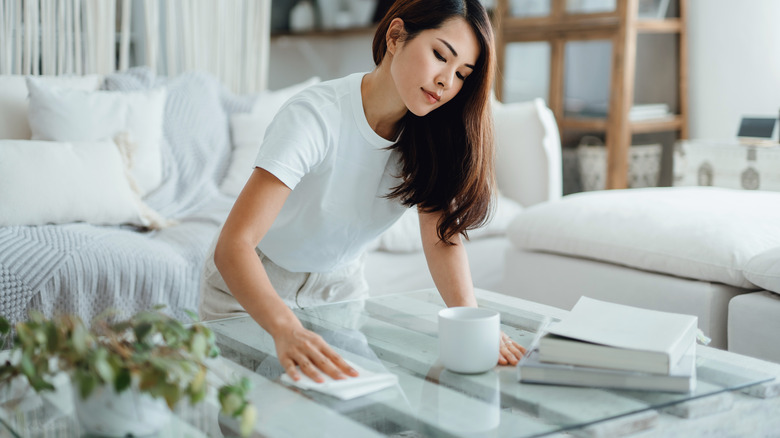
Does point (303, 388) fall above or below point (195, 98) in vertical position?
below

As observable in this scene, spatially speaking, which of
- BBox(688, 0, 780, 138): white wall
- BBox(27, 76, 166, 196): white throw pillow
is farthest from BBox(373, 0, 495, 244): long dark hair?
BBox(688, 0, 780, 138): white wall

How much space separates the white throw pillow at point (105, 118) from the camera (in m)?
2.25

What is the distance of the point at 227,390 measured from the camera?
0.74 meters

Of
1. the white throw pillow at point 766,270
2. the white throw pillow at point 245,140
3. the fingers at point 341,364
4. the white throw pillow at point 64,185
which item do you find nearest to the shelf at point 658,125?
the white throw pillow at point 245,140

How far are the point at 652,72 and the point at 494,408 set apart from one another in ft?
9.06

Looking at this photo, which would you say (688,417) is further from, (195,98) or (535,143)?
(195,98)

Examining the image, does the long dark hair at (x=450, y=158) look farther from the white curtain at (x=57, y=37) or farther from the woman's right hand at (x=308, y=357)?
the white curtain at (x=57, y=37)

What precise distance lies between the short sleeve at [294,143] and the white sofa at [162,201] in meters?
0.68

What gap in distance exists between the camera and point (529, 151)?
2801mm

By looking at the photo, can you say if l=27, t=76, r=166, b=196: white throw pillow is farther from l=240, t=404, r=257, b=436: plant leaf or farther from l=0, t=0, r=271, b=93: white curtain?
l=240, t=404, r=257, b=436: plant leaf

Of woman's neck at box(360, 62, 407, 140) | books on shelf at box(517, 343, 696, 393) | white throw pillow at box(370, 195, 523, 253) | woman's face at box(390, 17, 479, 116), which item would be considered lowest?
white throw pillow at box(370, 195, 523, 253)

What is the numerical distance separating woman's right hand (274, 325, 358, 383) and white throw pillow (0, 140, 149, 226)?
1.28 meters

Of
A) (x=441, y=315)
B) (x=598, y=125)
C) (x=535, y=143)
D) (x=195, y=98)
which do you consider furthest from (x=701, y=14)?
(x=441, y=315)

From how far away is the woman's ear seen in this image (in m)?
1.23
